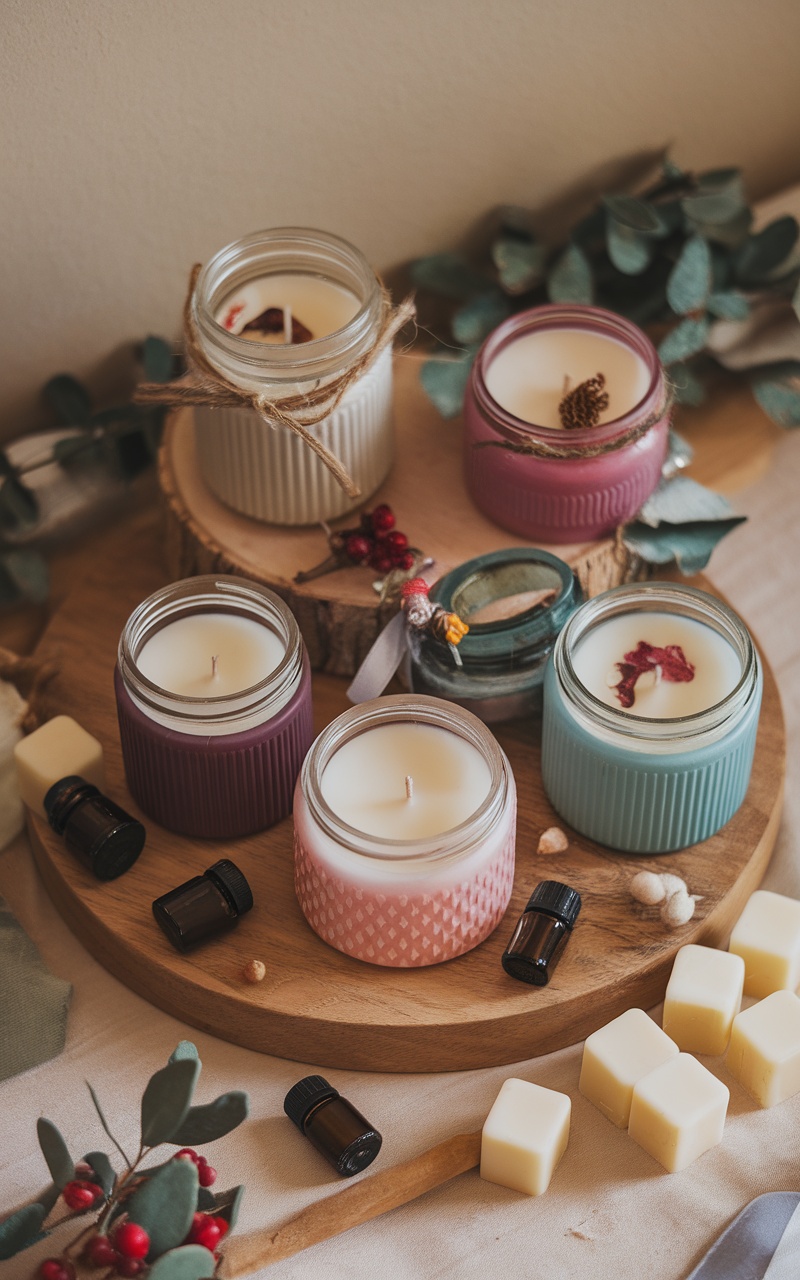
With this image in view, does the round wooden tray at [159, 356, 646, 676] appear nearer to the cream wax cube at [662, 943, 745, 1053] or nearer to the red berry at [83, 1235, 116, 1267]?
the cream wax cube at [662, 943, 745, 1053]

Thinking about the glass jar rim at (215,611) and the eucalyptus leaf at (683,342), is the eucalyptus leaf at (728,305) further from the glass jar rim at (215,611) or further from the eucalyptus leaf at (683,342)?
the glass jar rim at (215,611)

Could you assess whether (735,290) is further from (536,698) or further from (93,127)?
(93,127)

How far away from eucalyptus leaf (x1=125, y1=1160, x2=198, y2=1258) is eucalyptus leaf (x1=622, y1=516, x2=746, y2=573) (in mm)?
682

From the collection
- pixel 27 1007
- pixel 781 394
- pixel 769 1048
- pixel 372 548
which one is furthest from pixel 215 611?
pixel 781 394

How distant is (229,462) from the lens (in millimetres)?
1286

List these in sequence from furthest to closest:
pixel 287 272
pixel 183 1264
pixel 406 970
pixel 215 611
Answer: pixel 287 272 → pixel 215 611 → pixel 406 970 → pixel 183 1264

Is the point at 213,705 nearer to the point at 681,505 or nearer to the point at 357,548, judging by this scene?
the point at 357,548

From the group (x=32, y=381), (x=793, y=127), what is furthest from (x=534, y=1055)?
(x=793, y=127)

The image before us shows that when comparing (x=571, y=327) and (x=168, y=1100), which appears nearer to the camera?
(x=168, y=1100)

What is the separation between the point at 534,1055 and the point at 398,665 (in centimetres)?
34

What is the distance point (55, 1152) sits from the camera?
2.99 ft

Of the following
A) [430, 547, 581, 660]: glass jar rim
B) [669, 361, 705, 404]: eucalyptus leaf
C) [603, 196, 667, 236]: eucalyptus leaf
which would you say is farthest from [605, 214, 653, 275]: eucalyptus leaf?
[430, 547, 581, 660]: glass jar rim

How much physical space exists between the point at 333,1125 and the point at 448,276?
2.88 feet

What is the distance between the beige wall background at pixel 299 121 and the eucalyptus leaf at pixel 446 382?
201 millimetres
